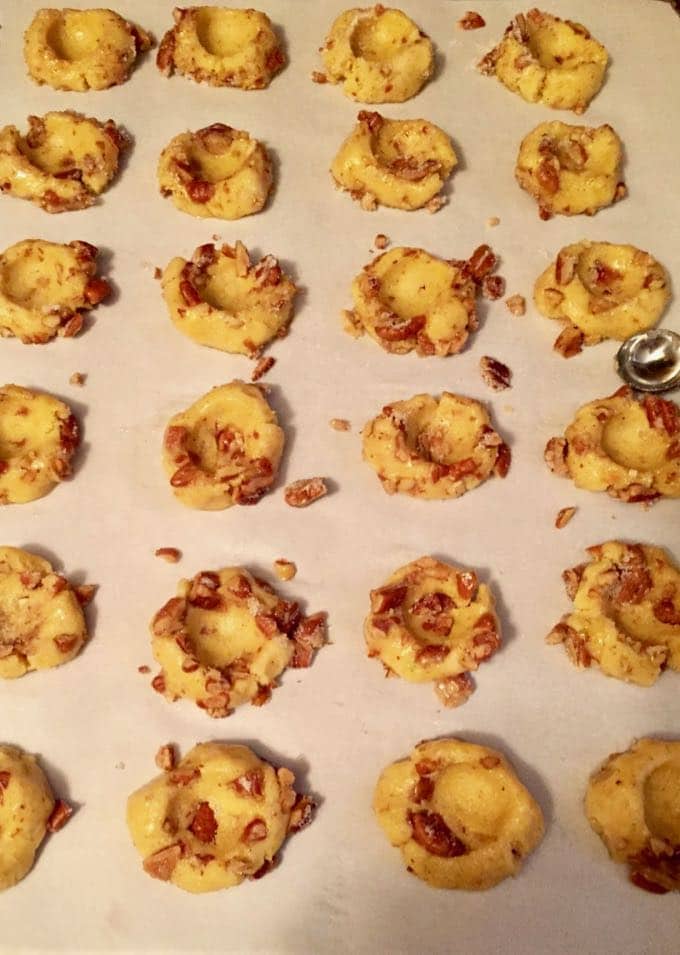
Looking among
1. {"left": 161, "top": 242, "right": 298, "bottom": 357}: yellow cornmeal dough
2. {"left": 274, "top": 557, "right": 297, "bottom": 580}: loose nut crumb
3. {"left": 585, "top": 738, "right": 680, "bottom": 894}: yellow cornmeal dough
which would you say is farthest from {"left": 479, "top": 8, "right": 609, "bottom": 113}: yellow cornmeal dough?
{"left": 585, "top": 738, "right": 680, "bottom": 894}: yellow cornmeal dough

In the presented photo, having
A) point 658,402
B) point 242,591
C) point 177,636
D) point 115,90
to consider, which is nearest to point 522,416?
point 658,402

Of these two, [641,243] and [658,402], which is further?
[641,243]

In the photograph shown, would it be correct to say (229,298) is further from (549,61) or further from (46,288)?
(549,61)

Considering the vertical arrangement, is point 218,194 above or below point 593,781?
above

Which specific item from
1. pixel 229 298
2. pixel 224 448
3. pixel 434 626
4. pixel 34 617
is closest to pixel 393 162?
pixel 229 298

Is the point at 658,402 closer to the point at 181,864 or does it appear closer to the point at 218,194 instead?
the point at 218,194

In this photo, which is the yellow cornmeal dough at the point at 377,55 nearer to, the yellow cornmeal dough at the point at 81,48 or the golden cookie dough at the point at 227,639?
the yellow cornmeal dough at the point at 81,48
